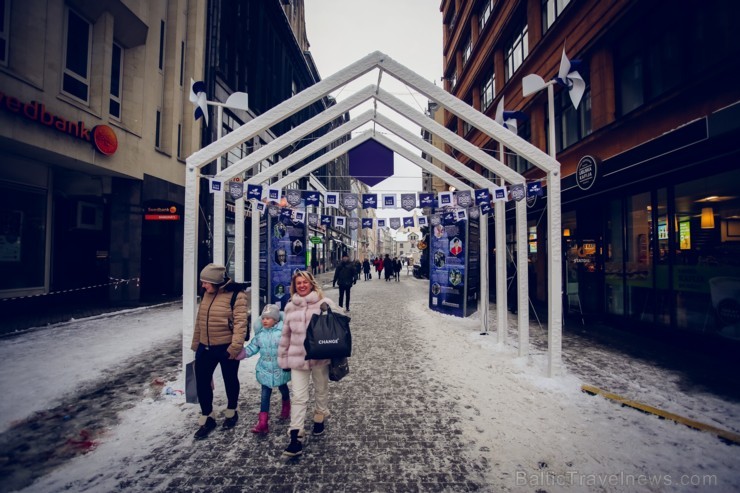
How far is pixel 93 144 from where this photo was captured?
11.5 metres

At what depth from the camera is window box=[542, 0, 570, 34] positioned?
39.2 feet

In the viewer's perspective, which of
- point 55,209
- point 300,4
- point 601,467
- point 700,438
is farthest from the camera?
point 300,4

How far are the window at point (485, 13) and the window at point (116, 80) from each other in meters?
18.6

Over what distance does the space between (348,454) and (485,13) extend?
24.8 metres

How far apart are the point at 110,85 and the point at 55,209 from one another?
5500 millimetres

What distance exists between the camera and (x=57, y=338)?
26.7 feet

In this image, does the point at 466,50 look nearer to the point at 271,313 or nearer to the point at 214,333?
the point at 271,313

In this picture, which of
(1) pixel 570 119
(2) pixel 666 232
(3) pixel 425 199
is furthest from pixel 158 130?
(2) pixel 666 232

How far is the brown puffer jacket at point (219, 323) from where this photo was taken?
12.8ft

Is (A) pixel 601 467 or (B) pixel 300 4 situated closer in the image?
(A) pixel 601 467

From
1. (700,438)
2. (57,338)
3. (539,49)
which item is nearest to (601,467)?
(700,438)

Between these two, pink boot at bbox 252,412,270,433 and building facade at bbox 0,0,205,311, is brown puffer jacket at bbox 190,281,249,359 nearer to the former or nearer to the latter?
pink boot at bbox 252,412,270,433

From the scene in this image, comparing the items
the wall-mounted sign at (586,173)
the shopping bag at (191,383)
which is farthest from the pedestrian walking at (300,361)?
the wall-mounted sign at (586,173)

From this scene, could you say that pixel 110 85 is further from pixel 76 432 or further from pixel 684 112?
pixel 684 112
